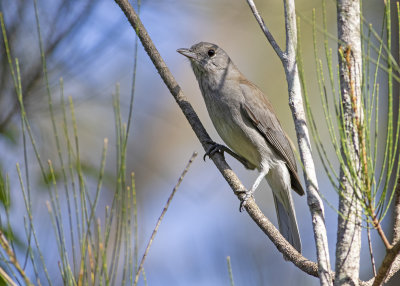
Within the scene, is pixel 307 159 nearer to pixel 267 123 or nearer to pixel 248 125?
pixel 248 125

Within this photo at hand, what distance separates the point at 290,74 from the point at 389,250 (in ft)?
4.03

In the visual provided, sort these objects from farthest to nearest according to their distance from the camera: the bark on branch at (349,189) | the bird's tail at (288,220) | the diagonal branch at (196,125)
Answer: the bird's tail at (288,220) → the diagonal branch at (196,125) → the bark on branch at (349,189)

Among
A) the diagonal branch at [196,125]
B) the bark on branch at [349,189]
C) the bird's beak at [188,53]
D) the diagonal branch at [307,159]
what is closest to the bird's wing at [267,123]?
the bird's beak at [188,53]

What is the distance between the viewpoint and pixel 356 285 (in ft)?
6.54

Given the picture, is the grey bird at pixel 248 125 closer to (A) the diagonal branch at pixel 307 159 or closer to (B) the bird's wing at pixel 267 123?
(B) the bird's wing at pixel 267 123

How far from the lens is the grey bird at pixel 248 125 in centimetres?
450

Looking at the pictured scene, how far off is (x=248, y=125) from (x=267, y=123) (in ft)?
0.67

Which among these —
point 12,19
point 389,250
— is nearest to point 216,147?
point 12,19

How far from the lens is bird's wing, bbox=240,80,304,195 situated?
15.0ft

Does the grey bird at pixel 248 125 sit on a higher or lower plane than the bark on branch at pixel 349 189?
higher

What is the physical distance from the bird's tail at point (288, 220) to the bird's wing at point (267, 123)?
138 mm

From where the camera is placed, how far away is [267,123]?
184 inches

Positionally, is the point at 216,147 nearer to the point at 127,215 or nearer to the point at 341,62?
the point at 341,62

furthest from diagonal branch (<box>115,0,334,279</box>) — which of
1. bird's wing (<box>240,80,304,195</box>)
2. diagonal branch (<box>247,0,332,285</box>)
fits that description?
bird's wing (<box>240,80,304,195</box>)
